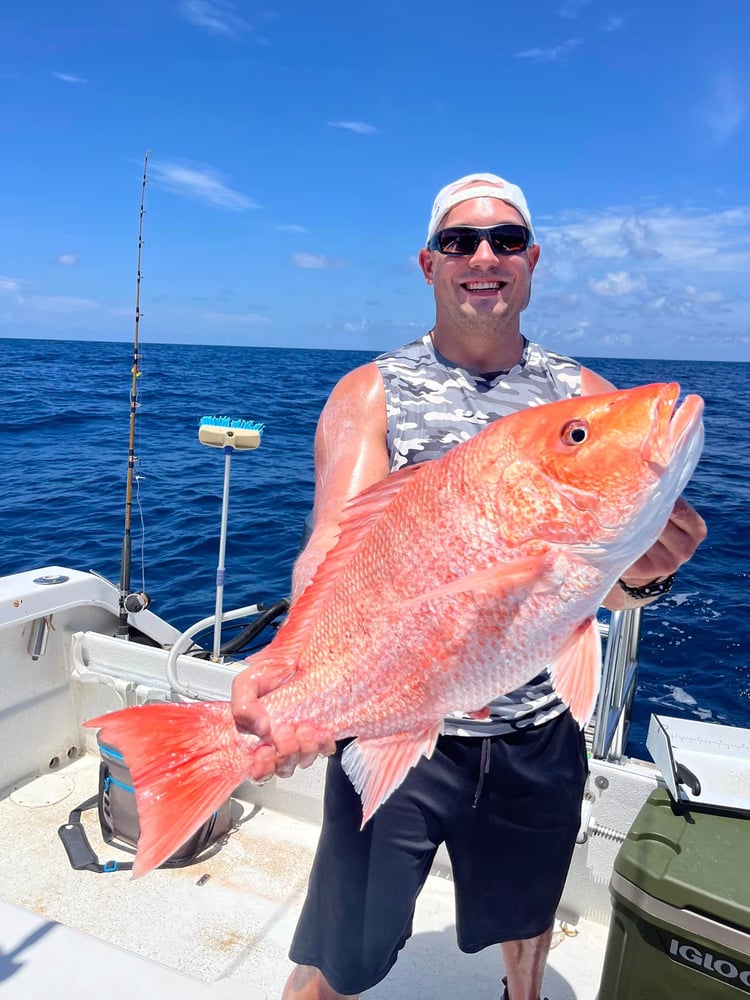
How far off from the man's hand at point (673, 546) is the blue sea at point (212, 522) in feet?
16.1

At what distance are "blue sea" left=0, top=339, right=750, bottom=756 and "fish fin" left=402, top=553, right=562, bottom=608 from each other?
541cm

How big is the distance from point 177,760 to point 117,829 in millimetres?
2313

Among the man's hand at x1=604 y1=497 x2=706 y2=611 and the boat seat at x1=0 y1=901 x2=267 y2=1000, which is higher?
the man's hand at x1=604 y1=497 x2=706 y2=611

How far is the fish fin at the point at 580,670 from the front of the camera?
1.58 metres

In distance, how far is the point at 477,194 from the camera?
7.36 ft

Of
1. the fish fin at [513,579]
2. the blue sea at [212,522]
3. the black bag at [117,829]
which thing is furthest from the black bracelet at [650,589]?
the blue sea at [212,522]

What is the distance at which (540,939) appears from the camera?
7.59 feet

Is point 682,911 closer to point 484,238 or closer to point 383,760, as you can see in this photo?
point 383,760

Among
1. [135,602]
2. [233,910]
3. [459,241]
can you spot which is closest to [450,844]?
[233,910]

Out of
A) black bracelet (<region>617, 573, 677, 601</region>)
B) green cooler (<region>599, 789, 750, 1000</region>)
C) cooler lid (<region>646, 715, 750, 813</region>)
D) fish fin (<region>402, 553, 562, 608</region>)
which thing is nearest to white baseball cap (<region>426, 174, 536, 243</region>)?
black bracelet (<region>617, 573, 677, 601</region>)

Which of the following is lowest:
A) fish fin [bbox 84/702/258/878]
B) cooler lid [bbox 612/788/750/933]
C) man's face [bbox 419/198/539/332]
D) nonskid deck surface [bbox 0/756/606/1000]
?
nonskid deck surface [bbox 0/756/606/1000]

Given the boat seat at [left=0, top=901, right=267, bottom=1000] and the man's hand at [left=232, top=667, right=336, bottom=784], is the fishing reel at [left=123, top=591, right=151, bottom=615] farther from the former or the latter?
the man's hand at [left=232, top=667, right=336, bottom=784]

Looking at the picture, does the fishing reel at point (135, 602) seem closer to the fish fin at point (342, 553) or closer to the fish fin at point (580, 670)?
the fish fin at point (342, 553)

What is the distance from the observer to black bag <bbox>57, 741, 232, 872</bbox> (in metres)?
3.46
